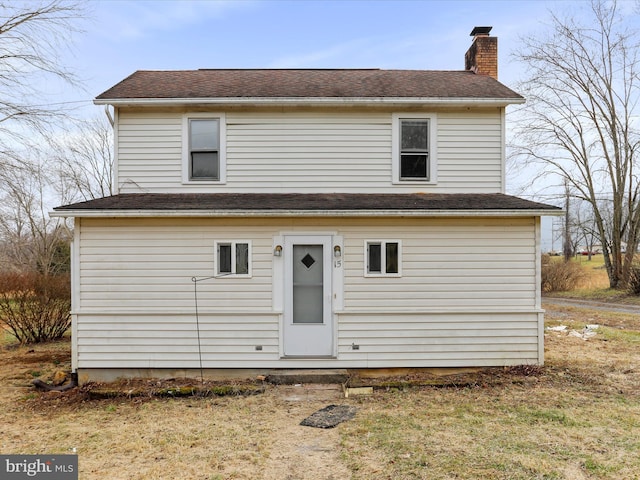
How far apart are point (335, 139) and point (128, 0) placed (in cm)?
818

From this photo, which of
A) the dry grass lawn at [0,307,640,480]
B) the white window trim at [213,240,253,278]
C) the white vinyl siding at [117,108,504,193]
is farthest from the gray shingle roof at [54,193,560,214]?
the dry grass lawn at [0,307,640,480]

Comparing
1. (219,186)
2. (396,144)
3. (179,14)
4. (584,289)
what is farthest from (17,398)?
(584,289)

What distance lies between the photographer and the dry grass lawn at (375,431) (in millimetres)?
4406

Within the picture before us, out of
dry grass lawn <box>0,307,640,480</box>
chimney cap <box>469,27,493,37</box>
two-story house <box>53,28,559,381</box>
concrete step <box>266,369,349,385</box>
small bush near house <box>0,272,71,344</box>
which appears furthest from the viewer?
small bush near house <box>0,272,71,344</box>

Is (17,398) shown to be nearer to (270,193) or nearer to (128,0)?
(270,193)

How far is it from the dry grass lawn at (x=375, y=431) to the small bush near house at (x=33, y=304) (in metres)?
3.54

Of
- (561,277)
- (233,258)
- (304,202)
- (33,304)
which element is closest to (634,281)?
(561,277)

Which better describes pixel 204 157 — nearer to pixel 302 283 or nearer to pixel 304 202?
pixel 304 202

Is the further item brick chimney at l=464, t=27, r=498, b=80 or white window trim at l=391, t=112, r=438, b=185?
brick chimney at l=464, t=27, r=498, b=80

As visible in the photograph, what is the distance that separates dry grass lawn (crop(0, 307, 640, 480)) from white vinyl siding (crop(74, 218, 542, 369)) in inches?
27.2

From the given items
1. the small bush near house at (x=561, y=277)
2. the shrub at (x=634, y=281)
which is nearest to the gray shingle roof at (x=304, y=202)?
the shrub at (x=634, y=281)

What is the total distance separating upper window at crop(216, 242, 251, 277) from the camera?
7492 millimetres

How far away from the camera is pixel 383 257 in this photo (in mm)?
7547

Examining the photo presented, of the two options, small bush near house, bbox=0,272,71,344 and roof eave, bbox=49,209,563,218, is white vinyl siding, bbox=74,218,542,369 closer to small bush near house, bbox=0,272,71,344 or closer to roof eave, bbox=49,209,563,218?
roof eave, bbox=49,209,563,218
